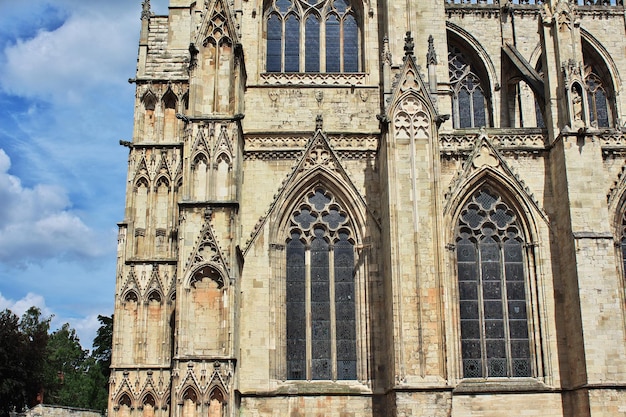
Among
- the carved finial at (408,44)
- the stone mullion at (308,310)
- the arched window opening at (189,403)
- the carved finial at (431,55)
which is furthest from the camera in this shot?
the carved finial at (431,55)

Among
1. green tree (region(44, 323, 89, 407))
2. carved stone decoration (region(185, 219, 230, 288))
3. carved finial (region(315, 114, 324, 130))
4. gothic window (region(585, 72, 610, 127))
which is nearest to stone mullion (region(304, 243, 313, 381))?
carved stone decoration (region(185, 219, 230, 288))

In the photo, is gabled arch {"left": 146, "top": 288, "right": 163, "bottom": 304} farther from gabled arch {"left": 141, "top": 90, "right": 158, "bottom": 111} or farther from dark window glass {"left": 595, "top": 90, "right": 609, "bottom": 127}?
dark window glass {"left": 595, "top": 90, "right": 609, "bottom": 127}

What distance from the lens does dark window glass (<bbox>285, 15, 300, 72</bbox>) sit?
2225cm

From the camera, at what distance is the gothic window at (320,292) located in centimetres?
1916

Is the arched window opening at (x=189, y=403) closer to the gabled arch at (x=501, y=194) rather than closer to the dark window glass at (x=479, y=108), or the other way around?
the gabled arch at (x=501, y=194)

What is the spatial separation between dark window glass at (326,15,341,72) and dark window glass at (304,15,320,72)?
0.29 m

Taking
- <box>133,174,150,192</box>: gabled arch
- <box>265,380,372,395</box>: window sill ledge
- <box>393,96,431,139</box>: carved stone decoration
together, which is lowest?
<box>265,380,372,395</box>: window sill ledge

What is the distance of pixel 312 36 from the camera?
22594mm

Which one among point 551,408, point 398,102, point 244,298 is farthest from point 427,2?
point 551,408

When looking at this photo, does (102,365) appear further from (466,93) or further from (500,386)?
(500,386)

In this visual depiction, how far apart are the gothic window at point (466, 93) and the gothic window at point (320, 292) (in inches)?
301

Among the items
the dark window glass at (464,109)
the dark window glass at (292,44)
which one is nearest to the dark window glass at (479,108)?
the dark window glass at (464,109)

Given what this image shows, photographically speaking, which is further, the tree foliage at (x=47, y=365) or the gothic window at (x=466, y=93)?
the tree foliage at (x=47, y=365)

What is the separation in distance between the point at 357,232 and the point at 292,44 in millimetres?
6108
